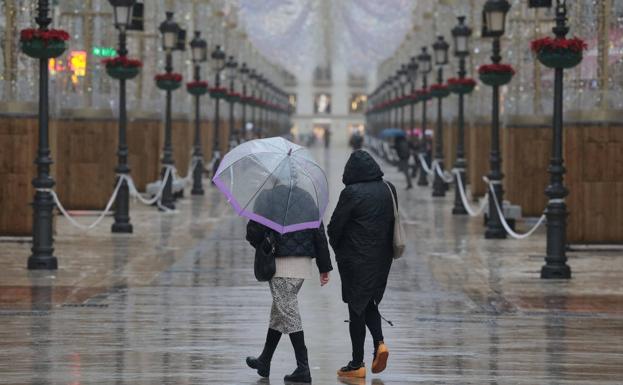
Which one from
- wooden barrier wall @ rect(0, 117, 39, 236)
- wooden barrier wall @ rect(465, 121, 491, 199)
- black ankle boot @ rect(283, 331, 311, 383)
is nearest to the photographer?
black ankle boot @ rect(283, 331, 311, 383)

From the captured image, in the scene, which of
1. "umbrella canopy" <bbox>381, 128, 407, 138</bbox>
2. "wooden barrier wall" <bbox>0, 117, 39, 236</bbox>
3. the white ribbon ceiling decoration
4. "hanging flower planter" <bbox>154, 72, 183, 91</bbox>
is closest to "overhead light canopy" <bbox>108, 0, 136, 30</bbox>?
"wooden barrier wall" <bbox>0, 117, 39, 236</bbox>

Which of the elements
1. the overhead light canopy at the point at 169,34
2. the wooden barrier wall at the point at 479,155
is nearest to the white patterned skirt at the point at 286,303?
the overhead light canopy at the point at 169,34

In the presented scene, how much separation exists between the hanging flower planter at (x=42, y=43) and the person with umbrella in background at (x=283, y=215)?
10.5 m

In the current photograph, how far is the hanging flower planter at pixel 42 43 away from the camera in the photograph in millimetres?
23609

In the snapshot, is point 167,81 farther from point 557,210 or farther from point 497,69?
point 557,210

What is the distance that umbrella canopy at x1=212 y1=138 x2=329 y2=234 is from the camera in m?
13.4

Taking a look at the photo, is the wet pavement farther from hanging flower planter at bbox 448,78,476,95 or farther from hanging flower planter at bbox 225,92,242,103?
hanging flower planter at bbox 225,92,242,103

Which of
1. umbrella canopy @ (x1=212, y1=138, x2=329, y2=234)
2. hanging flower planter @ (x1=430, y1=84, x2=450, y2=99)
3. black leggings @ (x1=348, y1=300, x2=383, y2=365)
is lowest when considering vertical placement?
black leggings @ (x1=348, y1=300, x2=383, y2=365)

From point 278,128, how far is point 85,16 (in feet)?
372

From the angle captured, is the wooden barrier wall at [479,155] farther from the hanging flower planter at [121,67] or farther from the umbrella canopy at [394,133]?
the umbrella canopy at [394,133]

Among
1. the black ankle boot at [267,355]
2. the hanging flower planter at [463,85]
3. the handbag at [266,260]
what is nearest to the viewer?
the handbag at [266,260]

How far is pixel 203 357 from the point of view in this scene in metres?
14.9

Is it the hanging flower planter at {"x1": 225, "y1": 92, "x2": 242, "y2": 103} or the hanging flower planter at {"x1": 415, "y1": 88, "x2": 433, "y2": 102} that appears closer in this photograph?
the hanging flower planter at {"x1": 415, "y1": 88, "x2": 433, "y2": 102}

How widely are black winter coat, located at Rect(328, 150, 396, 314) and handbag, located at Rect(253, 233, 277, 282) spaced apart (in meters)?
0.72
